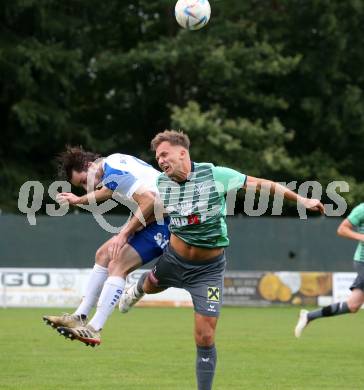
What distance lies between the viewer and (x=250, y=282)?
21.8 meters

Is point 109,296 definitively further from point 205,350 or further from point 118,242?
point 205,350

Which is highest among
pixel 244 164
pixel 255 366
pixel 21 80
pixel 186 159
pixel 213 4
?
pixel 213 4

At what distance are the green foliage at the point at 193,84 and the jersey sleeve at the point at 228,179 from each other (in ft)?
62.2

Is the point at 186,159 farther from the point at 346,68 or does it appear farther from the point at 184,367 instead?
the point at 346,68

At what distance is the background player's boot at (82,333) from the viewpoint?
25.9 feet

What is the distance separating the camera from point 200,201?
7621mm

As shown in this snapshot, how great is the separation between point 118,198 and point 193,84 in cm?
2174

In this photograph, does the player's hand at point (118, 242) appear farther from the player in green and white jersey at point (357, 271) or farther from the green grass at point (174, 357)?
the player in green and white jersey at point (357, 271)

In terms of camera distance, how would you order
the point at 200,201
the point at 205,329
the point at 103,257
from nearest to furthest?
the point at 205,329, the point at 200,201, the point at 103,257

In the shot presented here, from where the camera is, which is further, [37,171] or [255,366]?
[37,171]

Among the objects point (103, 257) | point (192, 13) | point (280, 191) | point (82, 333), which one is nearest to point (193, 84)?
point (192, 13)

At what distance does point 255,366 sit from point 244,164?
17472 millimetres

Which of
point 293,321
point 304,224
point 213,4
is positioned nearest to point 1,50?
point 213,4

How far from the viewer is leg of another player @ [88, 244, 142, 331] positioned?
27.5 feet
